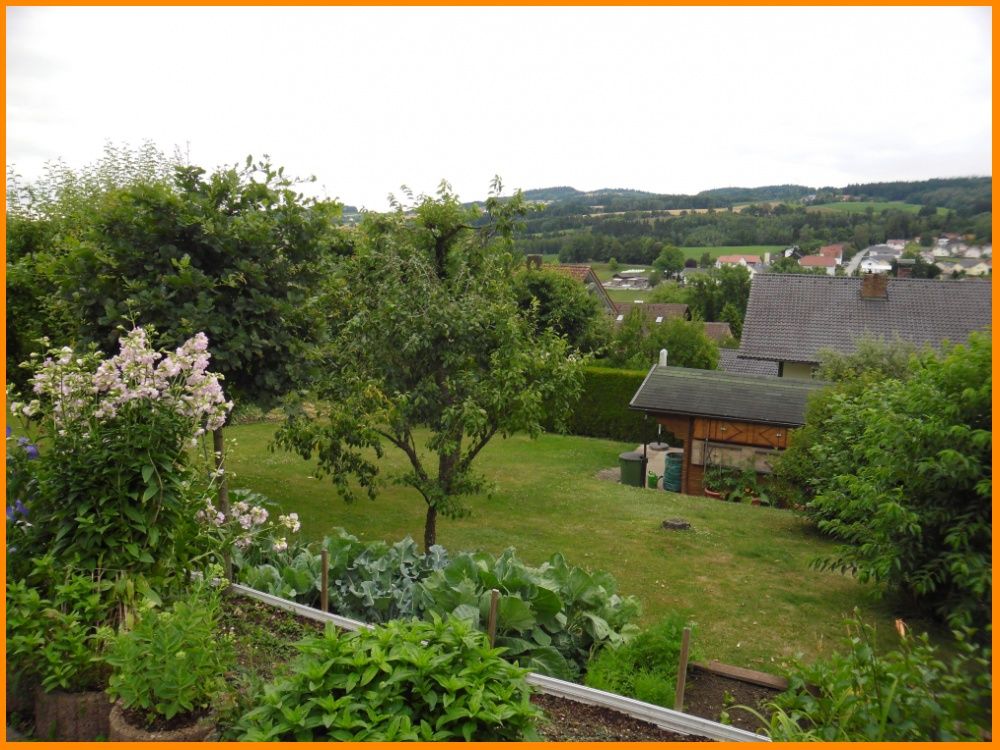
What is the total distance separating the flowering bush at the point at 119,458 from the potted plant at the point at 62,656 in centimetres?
25

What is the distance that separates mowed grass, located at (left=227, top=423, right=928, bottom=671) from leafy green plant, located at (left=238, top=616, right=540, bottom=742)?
8.75 ft

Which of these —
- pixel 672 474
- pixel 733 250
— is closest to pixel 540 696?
pixel 672 474

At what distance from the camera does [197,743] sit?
2906mm

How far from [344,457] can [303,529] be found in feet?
7.87

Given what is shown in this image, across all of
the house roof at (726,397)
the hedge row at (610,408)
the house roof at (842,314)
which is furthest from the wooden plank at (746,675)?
the house roof at (842,314)

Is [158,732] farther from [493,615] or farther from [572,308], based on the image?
[572,308]

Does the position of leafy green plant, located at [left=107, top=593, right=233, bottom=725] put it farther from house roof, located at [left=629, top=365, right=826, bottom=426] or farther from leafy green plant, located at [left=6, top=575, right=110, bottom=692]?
house roof, located at [left=629, top=365, right=826, bottom=426]

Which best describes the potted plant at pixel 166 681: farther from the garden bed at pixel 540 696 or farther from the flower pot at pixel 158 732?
the garden bed at pixel 540 696

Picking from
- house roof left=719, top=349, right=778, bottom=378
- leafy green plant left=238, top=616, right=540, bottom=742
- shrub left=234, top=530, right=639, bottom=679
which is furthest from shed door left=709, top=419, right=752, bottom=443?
house roof left=719, top=349, right=778, bottom=378

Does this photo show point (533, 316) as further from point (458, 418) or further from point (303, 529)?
point (303, 529)

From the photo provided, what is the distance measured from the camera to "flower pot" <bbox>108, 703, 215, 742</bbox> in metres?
2.91

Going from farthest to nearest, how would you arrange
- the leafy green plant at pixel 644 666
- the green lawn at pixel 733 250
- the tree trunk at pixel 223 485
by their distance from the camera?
the green lawn at pixel 733 250 < the tree trunk at pixel 223 485 < the leafy green plant at pixel 644 666

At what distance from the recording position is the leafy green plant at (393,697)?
9.03 feet

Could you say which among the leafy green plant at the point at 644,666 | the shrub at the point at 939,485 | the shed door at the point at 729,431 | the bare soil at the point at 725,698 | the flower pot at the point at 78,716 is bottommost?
the shed door at the point at 729,431
